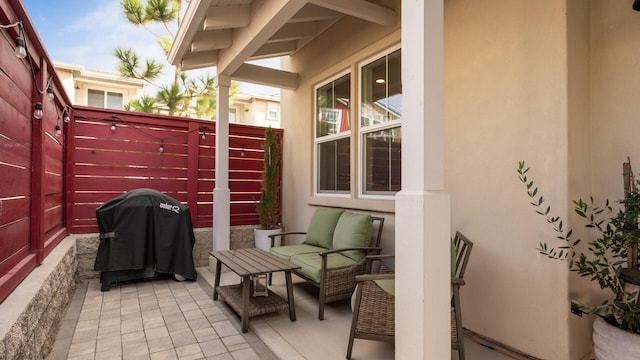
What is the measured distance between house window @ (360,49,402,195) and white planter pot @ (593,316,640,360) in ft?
6.66

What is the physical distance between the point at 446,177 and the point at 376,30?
1.94m

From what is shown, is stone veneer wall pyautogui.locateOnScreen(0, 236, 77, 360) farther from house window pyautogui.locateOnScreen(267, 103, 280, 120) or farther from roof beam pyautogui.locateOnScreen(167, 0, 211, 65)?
house window pyautogui.locateOnScreen(267, 103, 280, 120)

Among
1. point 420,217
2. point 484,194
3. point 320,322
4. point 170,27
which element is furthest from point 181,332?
point 170,27

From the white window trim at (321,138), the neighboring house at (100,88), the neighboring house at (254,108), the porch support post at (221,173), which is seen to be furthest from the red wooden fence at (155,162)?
the neighboring house at (254,108)

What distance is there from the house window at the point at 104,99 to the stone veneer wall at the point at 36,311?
1062cm

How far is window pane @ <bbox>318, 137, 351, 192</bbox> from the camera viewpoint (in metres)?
4.51

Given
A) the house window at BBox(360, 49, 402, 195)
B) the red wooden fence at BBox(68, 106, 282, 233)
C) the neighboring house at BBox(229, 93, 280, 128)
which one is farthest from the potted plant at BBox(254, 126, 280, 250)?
the neighboring house at BBox(229, 93, 280, 128)

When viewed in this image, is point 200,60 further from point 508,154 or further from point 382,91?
point 508,154

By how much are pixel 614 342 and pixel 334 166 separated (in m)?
3.47

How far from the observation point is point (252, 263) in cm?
314

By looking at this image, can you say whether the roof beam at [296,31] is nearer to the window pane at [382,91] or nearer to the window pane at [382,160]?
the window pane at [382,91]

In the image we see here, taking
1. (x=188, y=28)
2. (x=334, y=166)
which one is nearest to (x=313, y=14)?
(x=188, y=28)

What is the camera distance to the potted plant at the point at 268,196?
5.30m

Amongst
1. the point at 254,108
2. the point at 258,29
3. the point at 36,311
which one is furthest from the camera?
the point at 254,108
